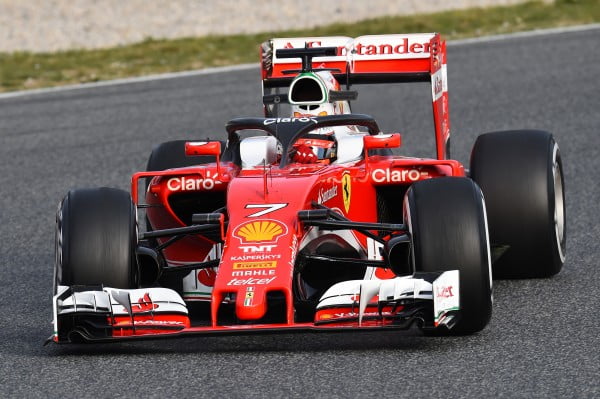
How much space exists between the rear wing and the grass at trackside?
901 centimetres

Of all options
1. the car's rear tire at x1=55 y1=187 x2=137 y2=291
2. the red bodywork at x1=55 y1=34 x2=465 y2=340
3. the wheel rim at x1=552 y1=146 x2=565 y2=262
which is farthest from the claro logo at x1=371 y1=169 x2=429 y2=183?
the car's rear tire at x1=55 y1=187 x2=137 y2=291

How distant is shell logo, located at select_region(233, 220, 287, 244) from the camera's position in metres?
6.96

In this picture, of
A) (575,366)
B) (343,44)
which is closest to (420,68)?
(343,44)

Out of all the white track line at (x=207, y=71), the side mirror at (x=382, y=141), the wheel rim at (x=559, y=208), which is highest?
the side mirror at (x=382, y=141)

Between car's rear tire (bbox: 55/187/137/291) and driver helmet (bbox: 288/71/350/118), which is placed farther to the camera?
driver helmet (bbox: 288/71/350/118)

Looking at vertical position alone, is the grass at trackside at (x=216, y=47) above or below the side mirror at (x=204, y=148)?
below

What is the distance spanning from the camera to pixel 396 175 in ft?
25.3

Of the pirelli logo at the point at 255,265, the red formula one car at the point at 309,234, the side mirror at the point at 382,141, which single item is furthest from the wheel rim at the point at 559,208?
the pirelli logo at the point at 255,265

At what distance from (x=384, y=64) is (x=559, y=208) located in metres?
1.57

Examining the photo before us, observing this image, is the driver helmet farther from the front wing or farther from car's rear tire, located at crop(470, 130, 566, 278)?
the front wing

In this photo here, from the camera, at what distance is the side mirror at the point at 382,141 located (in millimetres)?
7645

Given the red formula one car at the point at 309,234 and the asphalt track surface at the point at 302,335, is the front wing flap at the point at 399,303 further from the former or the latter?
the asphalt track surface at the point at 302,335

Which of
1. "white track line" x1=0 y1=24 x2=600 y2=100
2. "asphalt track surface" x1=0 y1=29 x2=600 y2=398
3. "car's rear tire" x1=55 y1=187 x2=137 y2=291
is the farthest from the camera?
"white track line" x1=0 y1=24 x2=600 y2=100

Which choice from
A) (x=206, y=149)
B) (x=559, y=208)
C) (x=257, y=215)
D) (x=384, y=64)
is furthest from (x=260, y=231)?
(x=384, y=64)
